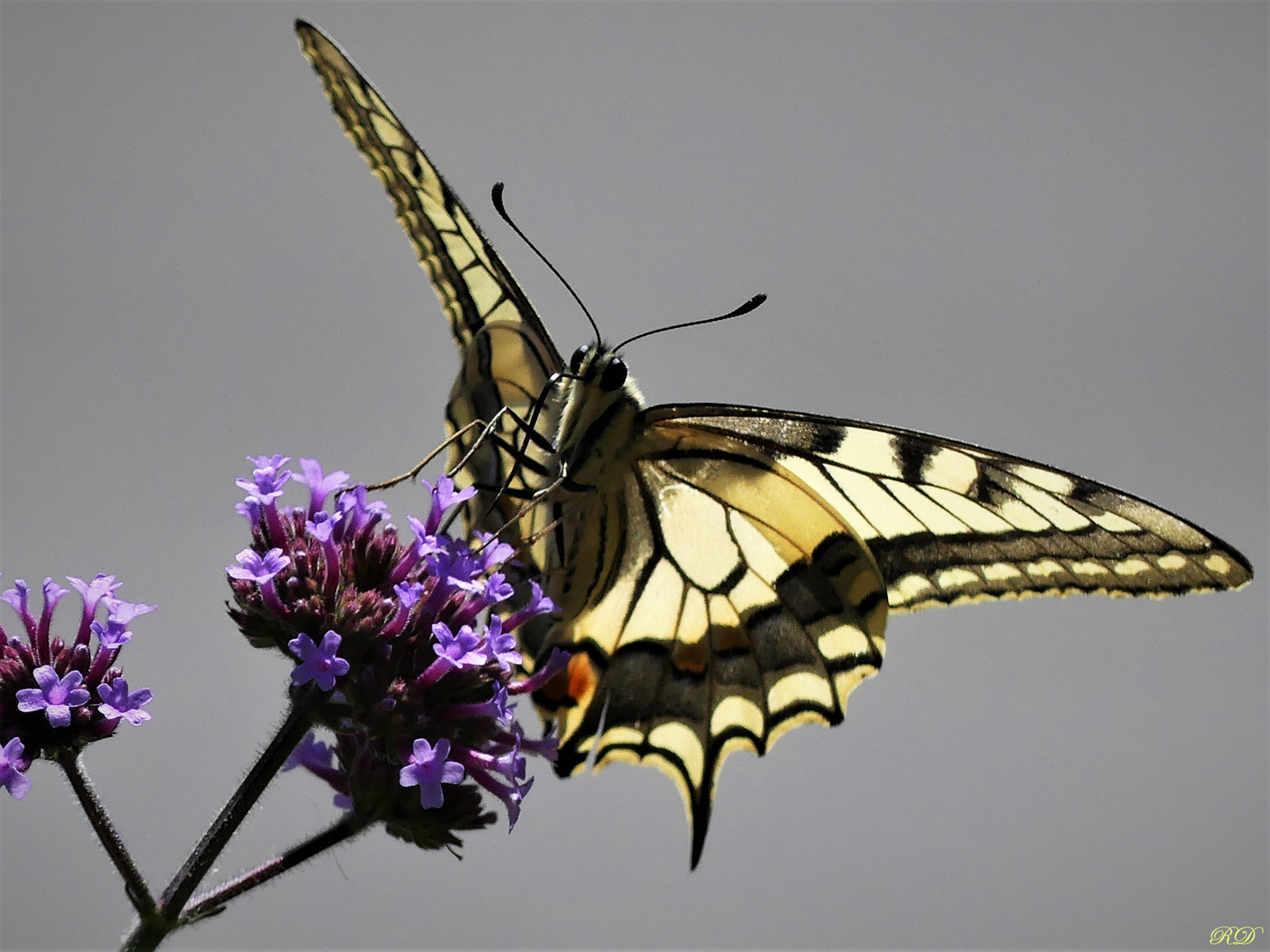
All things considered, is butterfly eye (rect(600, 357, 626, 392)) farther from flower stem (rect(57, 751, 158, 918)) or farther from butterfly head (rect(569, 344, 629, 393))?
flower stem (rect(57, 751, 158, 918))

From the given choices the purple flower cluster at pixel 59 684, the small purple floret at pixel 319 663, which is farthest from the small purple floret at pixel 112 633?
the small purple floret at pixel 319 663

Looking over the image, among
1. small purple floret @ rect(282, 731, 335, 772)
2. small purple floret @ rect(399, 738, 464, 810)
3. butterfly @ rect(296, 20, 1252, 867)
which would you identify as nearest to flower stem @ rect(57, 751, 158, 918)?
small purple floret @ rect(282, 731, 335, 772)

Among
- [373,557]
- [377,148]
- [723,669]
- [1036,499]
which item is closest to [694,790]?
[723,669]

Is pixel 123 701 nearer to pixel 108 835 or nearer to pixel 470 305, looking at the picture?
pixel 108 835

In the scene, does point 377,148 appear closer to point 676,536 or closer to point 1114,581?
point 676,536

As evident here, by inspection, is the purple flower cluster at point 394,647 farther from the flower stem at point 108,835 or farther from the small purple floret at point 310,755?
the flower stem at point 108,835
